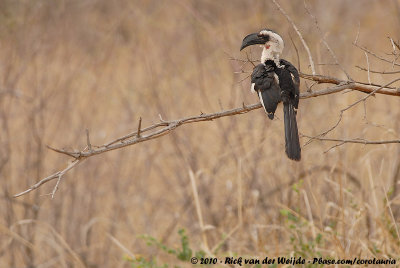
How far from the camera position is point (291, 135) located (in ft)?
7.40

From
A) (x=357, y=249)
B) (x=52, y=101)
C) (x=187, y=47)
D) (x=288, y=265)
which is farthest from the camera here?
(x=187, y=47)

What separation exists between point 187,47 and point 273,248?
4.55m

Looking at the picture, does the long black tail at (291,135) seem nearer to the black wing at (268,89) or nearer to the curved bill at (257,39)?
the black wing at (268,89)

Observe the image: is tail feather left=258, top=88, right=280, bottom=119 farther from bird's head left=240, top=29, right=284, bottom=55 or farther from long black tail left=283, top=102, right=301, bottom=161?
bird's head left=240, top=29, right=284, bottom=55

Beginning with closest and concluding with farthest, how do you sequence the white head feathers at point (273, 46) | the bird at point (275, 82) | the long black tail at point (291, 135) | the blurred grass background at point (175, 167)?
the long black tail at point (291, 135)
the bird at point (275, 82)
the white head feathers at point (273, 46)
the blurred grass background at point (175, 167)

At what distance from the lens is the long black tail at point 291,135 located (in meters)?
2.19

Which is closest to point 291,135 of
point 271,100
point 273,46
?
point 271,100

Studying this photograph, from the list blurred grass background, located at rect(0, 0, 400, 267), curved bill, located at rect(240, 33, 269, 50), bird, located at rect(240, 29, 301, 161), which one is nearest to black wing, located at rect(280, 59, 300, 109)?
bird, located at rect(240, 29, 301, 161)

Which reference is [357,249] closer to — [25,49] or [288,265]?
[288,265]

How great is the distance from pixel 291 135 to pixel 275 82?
26 centimetres

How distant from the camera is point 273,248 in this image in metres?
3.31

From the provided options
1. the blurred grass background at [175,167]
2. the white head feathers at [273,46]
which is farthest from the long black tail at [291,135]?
the blurred grass background at [175,167]

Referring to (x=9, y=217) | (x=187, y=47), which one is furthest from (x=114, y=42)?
(x=187, y=47)

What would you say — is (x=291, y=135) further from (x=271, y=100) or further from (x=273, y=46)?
(x=273, y=46)
